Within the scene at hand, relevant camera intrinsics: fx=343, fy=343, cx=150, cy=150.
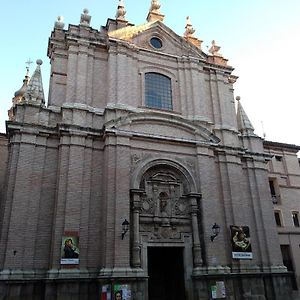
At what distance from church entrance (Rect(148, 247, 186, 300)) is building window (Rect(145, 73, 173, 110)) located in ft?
30.0

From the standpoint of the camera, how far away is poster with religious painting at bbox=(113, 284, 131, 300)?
1545cm

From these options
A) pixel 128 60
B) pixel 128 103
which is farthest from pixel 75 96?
pixel 128 60

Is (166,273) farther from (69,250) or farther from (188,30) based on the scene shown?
(188,30)

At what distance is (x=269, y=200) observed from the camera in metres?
22.1

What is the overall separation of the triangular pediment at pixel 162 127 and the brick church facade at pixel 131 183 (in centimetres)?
7

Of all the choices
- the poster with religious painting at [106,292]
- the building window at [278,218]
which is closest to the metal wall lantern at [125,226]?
the poster with religious painting at [106,292]

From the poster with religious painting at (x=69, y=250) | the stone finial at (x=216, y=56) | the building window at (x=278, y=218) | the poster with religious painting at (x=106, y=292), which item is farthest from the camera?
the building window at (x=278, y=218)

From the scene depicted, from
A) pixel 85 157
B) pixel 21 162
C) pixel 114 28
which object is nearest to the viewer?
pixel 21 162

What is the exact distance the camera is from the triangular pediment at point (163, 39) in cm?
2388

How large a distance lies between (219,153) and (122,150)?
6.72 metres

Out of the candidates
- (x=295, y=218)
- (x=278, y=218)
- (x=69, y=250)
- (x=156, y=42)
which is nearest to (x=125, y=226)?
(x=69, y=250)

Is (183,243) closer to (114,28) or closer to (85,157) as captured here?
(85,157)

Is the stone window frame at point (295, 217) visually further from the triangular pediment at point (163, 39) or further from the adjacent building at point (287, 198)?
the triangular pediment at point (163, 39)

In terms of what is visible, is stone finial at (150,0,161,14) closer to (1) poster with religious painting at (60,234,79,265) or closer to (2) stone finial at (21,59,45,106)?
(2) stone finial at (21,59,45,106)
